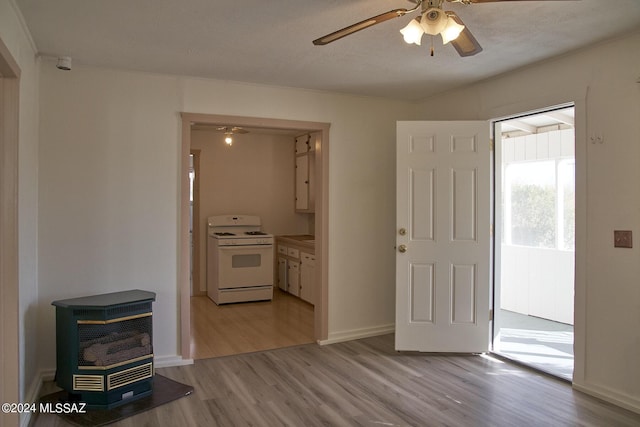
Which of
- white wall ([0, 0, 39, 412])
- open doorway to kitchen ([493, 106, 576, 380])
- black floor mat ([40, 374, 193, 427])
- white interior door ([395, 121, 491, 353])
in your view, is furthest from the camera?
open doorway to kitchen ([493, 106, 576, 380])

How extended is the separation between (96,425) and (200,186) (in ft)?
13.5

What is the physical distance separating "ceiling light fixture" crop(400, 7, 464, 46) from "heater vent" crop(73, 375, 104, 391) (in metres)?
2.65

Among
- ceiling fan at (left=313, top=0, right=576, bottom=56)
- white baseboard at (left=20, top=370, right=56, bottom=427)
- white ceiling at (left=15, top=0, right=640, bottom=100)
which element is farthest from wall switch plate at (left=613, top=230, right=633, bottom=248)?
white baseboard at (left=20, top=370, right=56, bottom=427)

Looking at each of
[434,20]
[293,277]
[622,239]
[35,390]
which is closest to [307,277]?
[293,277]

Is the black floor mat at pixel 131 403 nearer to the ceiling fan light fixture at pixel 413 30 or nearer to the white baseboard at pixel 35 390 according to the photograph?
the white baseboard at pixel 35 390

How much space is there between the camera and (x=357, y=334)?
14.5ft

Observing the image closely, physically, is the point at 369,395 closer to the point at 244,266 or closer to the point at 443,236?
the point at 443,236

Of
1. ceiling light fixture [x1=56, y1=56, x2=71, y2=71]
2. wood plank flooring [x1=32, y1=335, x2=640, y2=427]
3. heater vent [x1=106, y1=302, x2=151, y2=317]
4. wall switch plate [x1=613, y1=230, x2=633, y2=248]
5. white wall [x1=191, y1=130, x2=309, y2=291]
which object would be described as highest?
ceiling light fixture [x1=56, y1=56, x2=71, y2=71]

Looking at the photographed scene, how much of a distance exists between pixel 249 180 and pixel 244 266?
54.9 inches

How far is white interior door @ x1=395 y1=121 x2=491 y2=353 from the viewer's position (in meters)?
3.87

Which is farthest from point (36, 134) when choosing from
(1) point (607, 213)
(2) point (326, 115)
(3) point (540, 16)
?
(1) point (607, 213)

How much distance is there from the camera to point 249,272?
235 inches

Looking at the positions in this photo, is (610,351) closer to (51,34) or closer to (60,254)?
(60,254)

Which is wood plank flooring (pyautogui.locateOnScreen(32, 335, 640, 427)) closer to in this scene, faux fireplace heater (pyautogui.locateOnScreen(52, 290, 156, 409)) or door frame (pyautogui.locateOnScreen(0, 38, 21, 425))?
faux fireplace heater (pyautogui.locateOnScreen(52, 290, 156, 409))
